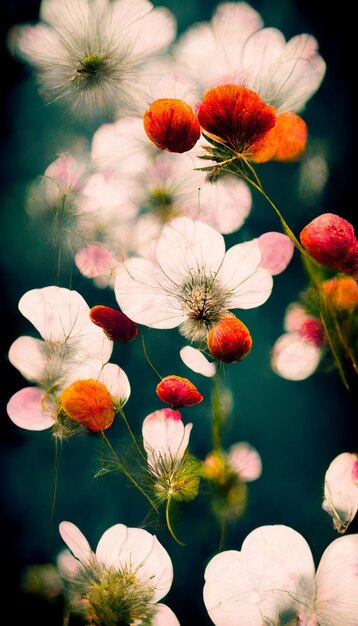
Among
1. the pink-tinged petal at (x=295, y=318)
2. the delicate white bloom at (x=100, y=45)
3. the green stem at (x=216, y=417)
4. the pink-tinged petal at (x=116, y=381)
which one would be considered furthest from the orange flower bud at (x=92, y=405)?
the delicate white bloom at (x=100, y=45)

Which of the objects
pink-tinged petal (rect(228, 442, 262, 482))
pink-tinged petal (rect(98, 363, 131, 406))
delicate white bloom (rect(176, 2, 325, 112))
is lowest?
pink-tinged petal (rect(228, 442, 262, 482))

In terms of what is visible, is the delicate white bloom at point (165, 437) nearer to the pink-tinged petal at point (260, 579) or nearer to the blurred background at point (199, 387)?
the blurred background at point (199, 387)

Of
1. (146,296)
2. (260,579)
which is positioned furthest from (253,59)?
(260,579)

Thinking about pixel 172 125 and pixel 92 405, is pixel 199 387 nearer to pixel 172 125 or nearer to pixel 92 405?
pixel 92 405

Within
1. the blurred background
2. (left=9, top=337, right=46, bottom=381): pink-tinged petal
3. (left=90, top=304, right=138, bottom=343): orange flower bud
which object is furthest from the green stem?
(left=9, top=337, right=46, bottom=381): pink-tinged petal

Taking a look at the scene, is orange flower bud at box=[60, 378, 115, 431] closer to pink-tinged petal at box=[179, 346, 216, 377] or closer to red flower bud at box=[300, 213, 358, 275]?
pink-tinged petal at box=[179, 346, 216, 377]
